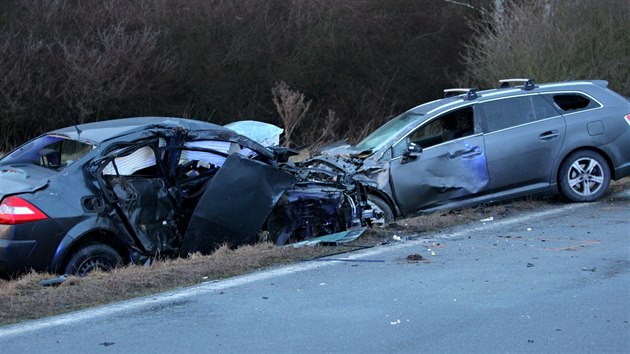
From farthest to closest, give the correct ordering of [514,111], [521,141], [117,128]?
[514,111] → [521,141] → [117,128]

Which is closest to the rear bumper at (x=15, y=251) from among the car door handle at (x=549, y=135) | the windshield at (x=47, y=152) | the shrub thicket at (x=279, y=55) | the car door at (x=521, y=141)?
the windshield at (x=47, y=152)

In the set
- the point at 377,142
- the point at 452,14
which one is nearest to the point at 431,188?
the point at 377,142

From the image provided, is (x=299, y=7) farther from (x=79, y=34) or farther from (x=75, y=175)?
(x=75, y=175)

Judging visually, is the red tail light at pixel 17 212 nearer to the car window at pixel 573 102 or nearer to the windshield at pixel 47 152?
the windshield at pixel 47 152

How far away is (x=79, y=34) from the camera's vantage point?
1927cm

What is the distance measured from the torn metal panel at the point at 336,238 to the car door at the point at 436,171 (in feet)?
4.31

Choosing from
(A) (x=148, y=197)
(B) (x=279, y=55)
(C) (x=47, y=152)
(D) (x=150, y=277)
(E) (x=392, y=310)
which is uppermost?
(B) (x=279, y=55)

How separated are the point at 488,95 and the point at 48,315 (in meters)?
6.58

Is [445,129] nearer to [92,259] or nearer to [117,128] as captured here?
[117,128]

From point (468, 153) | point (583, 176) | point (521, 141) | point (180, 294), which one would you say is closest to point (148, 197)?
point (180, 294)

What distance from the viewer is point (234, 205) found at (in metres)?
8.11

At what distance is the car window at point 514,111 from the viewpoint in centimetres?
1060

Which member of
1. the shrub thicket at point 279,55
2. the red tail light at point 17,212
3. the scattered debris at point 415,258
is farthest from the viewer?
the shrub thicket at point 279,55

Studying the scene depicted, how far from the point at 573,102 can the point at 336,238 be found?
4295 millimetres
